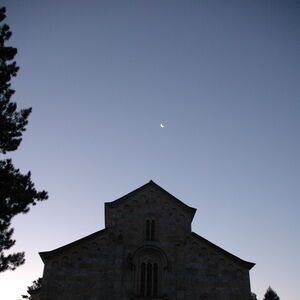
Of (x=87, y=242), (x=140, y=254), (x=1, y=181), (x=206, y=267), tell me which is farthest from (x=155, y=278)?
(x=1, y=181)

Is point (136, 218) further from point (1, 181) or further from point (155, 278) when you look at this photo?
point (1, 181)

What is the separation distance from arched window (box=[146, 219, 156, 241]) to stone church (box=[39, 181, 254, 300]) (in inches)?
3.0

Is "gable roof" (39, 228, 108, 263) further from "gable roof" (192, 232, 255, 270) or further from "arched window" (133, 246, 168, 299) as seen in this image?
"gable roof" (192, 232, 255, 270)

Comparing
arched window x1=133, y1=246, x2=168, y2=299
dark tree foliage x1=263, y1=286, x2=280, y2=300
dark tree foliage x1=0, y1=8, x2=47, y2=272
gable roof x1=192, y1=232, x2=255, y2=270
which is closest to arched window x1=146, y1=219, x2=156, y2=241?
arched window x1=133, y1=246, x2=168, y2=299

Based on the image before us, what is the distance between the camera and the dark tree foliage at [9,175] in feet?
66.5

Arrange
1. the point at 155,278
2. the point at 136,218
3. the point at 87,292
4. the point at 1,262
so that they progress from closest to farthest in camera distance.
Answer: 1. the point at 1,262
2. the point at 87,292
3. the point at 155,278
4. the point at 136,218

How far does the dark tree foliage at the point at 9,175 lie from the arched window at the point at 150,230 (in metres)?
8.37

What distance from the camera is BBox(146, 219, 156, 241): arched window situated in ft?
84.3

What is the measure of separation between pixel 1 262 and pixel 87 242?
641cm

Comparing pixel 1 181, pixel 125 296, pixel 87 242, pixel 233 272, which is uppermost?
pixel 1 181

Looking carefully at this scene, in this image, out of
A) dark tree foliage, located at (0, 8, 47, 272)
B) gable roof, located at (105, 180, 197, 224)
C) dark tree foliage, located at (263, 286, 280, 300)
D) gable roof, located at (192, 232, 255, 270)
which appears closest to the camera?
dark tree foliage, located at (0, 8, 47, 272)

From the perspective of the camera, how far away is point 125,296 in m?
23.0

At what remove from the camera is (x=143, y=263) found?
24.7m

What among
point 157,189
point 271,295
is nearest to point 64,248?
point 157,189
